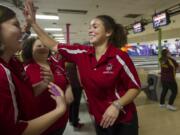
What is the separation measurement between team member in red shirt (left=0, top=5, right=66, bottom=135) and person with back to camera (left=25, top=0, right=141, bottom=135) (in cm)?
57

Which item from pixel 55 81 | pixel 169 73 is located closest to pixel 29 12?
pixel 55 81

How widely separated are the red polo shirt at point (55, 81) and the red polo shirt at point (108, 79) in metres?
0.26

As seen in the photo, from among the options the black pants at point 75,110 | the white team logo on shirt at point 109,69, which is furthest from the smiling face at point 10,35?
the black pants at point 75,110

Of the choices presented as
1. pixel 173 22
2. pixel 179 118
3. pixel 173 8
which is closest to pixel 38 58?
pixel 179 118

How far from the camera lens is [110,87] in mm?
1590

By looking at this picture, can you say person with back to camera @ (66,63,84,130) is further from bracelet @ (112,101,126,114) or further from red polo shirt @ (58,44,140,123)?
bracelet @ (112,101,126,114)

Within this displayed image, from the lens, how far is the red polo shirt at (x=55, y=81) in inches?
60.7

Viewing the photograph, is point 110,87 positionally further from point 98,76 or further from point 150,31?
point 150,31

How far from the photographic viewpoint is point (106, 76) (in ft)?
5.19

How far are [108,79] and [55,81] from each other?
493 millimetres

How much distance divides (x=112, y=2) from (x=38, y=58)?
6.59 m

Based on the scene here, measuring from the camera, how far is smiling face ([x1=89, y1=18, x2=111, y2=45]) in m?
1.71

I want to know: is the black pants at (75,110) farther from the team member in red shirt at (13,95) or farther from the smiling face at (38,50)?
the team member in red shirt at (13,95)

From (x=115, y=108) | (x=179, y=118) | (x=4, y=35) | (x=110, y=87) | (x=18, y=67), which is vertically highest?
(x=4, y=35)
